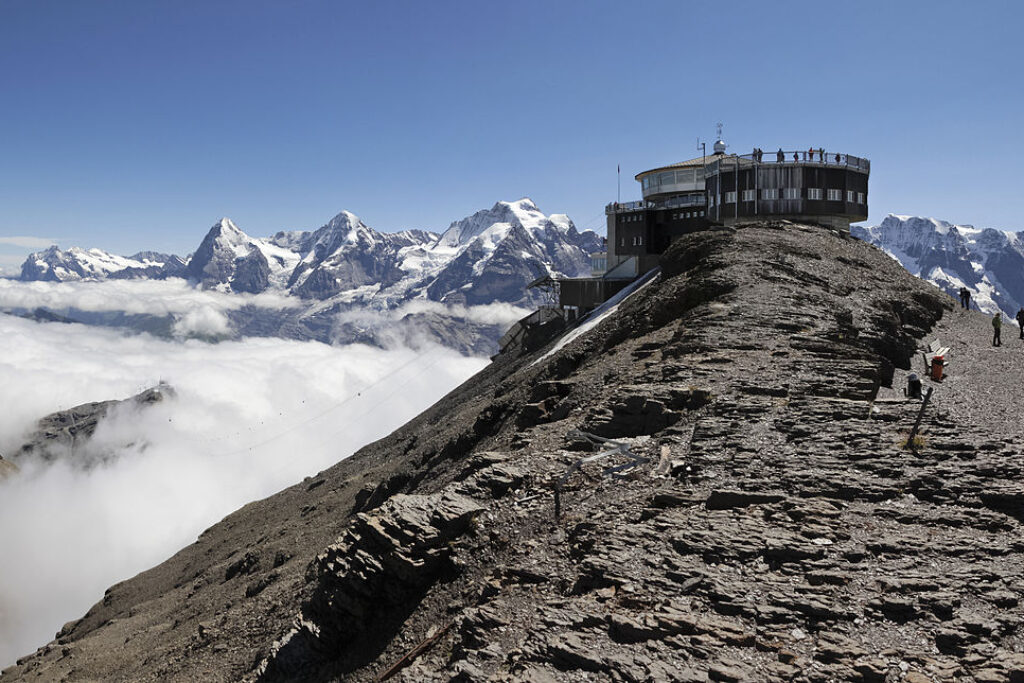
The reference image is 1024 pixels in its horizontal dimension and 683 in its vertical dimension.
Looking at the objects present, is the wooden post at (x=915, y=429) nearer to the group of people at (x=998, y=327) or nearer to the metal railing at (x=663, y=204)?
the group of people at (x=998, y=327)

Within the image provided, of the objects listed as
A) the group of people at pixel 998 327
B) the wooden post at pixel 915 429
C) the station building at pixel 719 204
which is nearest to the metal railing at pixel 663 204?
the station building at pixel 719 204

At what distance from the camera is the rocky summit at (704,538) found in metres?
13.1

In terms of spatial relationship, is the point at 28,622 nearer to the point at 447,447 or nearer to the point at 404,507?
the point at 447,447

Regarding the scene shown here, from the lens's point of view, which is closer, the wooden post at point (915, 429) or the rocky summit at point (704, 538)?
the rocky summit at point (704, 538)

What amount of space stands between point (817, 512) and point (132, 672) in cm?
3389

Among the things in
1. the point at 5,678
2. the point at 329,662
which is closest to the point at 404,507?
the point at 329,662

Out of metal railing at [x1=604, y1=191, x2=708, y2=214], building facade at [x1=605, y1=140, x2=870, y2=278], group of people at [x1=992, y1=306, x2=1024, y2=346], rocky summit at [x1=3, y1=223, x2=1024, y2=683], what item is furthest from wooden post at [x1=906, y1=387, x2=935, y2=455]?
metal railing at [x1=604, y1=191, x2=708, y2=214]

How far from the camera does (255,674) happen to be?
21250 mm

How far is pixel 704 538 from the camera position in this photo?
16.0 m

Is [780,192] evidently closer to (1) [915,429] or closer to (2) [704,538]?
(1) [915,429]

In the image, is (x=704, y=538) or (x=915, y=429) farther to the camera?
(x=915, y=429)

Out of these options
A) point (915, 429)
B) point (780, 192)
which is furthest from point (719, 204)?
point (915, 429)

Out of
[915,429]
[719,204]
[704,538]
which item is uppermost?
[719,204]

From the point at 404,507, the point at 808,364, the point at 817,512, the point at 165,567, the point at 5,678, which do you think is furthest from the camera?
the point at 165,567
